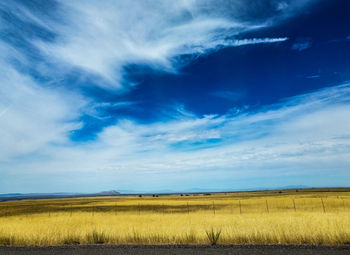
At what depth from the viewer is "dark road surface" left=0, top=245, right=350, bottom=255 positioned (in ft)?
34.9

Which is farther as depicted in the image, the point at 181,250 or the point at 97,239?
the point at 97,239

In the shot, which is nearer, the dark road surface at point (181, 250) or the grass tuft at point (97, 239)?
the dark road surface at point (181, 250)

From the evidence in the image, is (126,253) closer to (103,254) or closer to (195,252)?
(103,254)

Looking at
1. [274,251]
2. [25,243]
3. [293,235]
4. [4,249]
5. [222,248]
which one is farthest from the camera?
[25,243]

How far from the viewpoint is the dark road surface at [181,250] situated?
34.9 ft

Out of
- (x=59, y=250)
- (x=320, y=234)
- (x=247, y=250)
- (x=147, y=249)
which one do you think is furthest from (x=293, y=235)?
(x=59, y=250)

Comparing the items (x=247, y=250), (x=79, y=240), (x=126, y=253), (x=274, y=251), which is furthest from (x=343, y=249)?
(x=79, y=240)

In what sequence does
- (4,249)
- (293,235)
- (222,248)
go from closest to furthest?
(222,248)
(4,249)
(293,235)

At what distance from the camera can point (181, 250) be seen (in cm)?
1130

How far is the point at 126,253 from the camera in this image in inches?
435

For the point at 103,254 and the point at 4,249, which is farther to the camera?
the point at 4,249

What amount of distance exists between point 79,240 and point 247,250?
964 cm

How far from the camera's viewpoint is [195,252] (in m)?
10.9

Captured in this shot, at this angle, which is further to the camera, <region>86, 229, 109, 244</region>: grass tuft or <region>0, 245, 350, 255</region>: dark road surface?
<region>86, 229, 109, 244</region>: grass tuft
